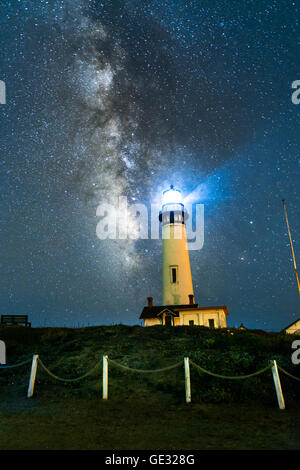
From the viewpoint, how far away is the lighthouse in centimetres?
2945

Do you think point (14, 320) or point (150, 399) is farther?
point (14, 320)

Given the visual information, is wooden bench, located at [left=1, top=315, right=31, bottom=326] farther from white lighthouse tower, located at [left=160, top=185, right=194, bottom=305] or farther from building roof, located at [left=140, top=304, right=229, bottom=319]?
white lighthouse tower, located at [left=160, top=185, right=194, bottom=305]

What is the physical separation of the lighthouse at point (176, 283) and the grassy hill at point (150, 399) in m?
11.2

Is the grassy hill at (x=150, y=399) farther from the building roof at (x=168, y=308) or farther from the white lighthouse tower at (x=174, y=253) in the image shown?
the white lighthouse tower at (x=174, y=253)

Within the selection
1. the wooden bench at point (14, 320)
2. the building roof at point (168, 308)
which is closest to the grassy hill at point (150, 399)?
the wooden bench at point (14, 320)

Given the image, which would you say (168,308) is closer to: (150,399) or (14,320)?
(14,320)

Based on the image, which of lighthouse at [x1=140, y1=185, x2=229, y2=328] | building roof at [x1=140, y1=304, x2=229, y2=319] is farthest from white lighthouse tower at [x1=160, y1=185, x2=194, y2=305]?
building roof at [x1=140, y1=304, x2=229, y2=319]

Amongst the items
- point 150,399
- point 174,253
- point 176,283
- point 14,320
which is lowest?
point 150,399

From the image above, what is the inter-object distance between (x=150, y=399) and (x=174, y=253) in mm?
24925

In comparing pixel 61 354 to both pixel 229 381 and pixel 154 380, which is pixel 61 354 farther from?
pixel 229 381

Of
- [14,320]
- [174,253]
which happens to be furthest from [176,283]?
[14,320]

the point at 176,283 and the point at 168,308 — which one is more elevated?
the point at 176,283

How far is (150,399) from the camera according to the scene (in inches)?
385

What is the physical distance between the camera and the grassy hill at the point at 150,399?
582 cm
